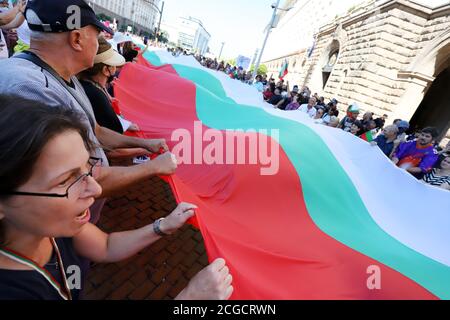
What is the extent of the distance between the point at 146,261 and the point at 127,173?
1.31 m

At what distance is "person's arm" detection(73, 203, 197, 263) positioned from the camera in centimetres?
110

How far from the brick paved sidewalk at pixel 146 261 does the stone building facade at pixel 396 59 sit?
10.4 metres

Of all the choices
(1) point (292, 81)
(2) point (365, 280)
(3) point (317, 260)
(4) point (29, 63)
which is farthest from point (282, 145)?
(1) point (292, 81)

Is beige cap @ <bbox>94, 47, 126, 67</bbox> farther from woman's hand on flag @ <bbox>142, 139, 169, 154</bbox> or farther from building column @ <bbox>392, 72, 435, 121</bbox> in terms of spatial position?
building column @ <bbox>392, 72, 435, 121</bbox>

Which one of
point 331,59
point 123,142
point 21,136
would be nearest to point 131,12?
point 331,59

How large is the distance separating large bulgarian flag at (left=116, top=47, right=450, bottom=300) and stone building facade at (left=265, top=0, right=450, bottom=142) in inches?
360

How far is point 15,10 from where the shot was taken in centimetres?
397

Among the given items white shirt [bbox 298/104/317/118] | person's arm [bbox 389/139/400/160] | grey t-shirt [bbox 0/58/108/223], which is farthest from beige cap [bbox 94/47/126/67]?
white shirt [bbox 298/104/317/118]

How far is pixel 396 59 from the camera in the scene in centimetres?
1002

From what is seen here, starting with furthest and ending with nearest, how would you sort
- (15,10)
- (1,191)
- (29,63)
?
(15,10), (29,63), (1,191)

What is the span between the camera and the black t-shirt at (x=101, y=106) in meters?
2.05

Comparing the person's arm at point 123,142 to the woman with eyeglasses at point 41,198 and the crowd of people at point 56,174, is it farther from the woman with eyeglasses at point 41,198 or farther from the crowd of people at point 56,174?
the woman with eyeglasses at point 41,198

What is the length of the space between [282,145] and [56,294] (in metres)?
1.94
